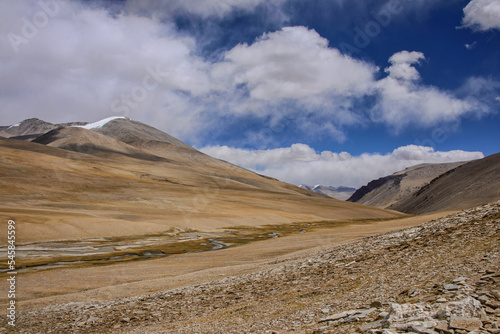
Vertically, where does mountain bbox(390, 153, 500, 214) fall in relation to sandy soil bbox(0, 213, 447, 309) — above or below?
above

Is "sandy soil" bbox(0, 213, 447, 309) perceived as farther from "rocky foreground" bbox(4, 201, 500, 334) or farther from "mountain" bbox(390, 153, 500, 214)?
"mountain" bbox(390, 153, 500, 214)

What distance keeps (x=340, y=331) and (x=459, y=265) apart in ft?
21.9

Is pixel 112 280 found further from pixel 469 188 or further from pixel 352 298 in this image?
pixel 469 188

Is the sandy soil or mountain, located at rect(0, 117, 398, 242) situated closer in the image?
the sandy soil

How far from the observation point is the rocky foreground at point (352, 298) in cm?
922

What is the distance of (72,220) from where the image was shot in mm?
71688

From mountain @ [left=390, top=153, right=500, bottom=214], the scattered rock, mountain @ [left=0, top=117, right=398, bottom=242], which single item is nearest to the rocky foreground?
the scattered rock

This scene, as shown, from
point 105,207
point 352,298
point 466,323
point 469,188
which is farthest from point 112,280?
point 469,188

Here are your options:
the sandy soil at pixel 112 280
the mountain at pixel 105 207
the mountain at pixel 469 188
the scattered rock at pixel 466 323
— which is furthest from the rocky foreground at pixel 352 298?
the mountain at pixel 469 188

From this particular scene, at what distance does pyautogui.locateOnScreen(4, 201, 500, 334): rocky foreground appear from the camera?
9219 mm

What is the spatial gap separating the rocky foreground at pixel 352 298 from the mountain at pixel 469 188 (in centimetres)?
11908

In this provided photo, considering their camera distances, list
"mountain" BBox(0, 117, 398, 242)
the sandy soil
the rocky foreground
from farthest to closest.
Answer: "mountain" BBox(0, 117, 398, 242)
the sandy soil
the rocky foreground

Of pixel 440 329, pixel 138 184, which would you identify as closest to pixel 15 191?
pixel 138 184

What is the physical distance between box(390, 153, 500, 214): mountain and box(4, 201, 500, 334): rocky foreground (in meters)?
119
